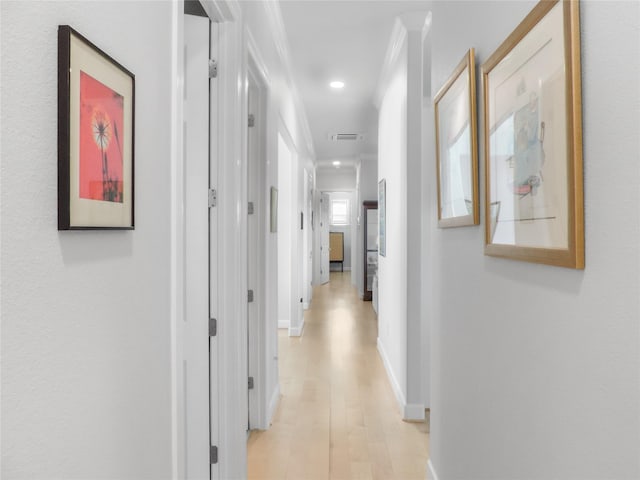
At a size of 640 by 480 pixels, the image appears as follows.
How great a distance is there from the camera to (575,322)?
36.6 inches

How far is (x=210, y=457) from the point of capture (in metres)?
2.02

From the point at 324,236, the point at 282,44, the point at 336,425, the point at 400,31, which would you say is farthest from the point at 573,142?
the point at 324,236

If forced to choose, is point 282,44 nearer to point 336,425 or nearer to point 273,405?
point 273,405

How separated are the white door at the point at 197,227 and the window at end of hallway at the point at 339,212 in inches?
474

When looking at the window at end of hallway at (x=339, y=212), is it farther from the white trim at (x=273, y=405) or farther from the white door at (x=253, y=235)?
the white door at (x=253, y=235)

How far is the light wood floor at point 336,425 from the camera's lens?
8.30 ft

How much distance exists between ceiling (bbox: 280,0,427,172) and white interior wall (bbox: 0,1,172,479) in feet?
7.41

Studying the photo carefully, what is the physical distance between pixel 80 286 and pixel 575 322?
969 mm

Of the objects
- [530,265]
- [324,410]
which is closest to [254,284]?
[324,410]

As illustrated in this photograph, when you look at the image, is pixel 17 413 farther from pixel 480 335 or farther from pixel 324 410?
pixel 324 410

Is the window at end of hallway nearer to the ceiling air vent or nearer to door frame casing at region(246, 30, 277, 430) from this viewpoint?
the ceiling air vent

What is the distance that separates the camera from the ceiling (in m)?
3.10

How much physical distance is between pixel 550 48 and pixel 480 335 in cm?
93

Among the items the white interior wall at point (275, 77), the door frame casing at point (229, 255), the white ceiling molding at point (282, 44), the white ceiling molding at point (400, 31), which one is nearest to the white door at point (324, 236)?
the white interior wall at point (275, 77)
